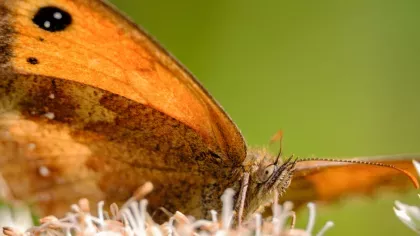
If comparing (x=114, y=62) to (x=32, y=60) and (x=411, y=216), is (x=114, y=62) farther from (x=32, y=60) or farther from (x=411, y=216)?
(x=411, y=216)

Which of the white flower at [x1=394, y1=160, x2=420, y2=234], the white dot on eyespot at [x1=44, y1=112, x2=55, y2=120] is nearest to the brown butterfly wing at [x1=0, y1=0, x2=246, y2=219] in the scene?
the white dot on eyespot at [x1=44, y1=112, x2=55, y2=120]

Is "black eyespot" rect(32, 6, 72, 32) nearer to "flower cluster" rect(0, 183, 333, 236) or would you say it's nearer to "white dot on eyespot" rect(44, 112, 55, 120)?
"white dot on eyespot" rect(44, 112, 55, 120)

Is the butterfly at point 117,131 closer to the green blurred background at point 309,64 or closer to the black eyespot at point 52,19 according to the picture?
the black eyespot at point 52,19

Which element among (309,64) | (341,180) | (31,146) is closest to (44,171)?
(31,146)

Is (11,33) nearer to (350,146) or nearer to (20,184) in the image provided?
(20,184)

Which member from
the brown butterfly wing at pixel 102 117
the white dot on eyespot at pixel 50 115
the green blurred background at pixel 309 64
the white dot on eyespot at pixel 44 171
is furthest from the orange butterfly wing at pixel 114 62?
the green blurred background at pixel 309 64

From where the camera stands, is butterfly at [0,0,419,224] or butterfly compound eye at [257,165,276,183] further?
butterfly compound eye at [257,165,276,183]
